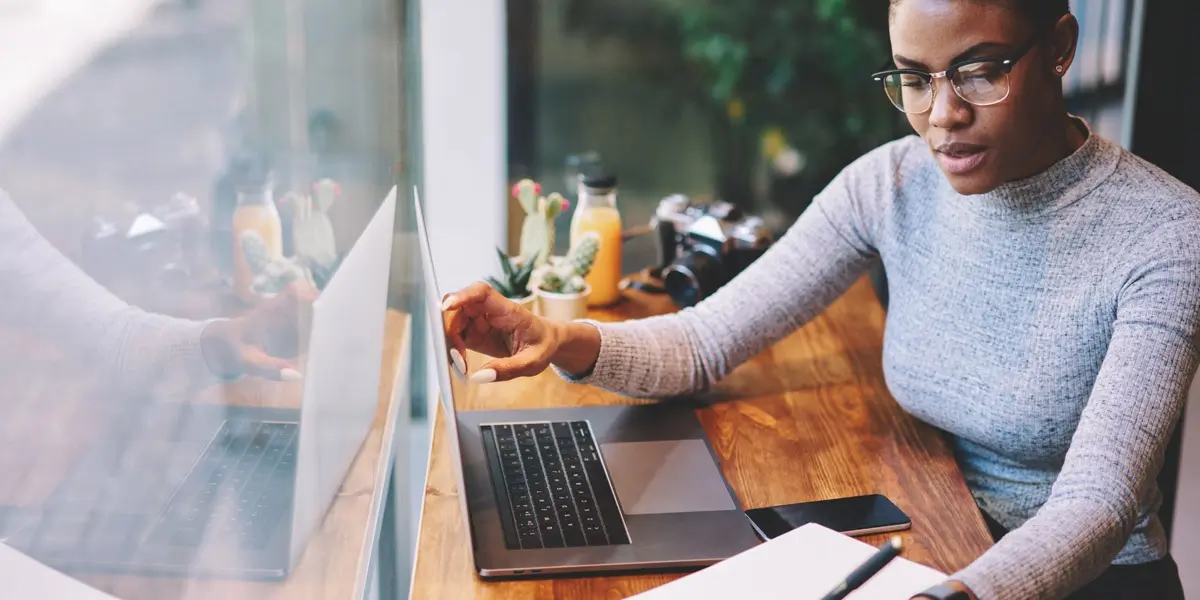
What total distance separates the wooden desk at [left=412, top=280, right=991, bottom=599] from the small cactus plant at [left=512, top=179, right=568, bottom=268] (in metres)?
0.16

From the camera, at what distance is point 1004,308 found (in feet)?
4.17

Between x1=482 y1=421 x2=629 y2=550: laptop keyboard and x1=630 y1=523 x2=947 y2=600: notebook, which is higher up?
x1=630 y1=523 x2=947 y2=600: notebook

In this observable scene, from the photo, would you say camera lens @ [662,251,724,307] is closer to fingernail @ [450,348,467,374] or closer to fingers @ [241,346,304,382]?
fingernail @ [450,348,467,374]

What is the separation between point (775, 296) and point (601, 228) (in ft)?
1.47

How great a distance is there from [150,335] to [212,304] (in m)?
0.08

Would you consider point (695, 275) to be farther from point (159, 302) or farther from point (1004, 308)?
point (159, 302)

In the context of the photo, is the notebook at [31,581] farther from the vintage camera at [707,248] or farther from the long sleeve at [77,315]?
the vintage camera at [707,248]

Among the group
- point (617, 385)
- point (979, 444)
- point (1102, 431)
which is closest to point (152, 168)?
point (1102, 431)

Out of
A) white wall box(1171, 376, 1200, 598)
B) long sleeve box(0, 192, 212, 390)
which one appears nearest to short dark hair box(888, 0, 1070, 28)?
long sleeve box(0, 192, 212, 390)

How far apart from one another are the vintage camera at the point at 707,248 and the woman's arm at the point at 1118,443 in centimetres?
77

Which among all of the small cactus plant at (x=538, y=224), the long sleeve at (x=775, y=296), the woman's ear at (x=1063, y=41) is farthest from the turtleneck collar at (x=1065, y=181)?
the small cactus plant at (x=538, y=224)

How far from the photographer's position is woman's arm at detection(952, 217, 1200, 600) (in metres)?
0.91

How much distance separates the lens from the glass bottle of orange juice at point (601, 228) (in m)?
1.82

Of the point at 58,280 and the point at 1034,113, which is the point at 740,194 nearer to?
the point at 1034,113
